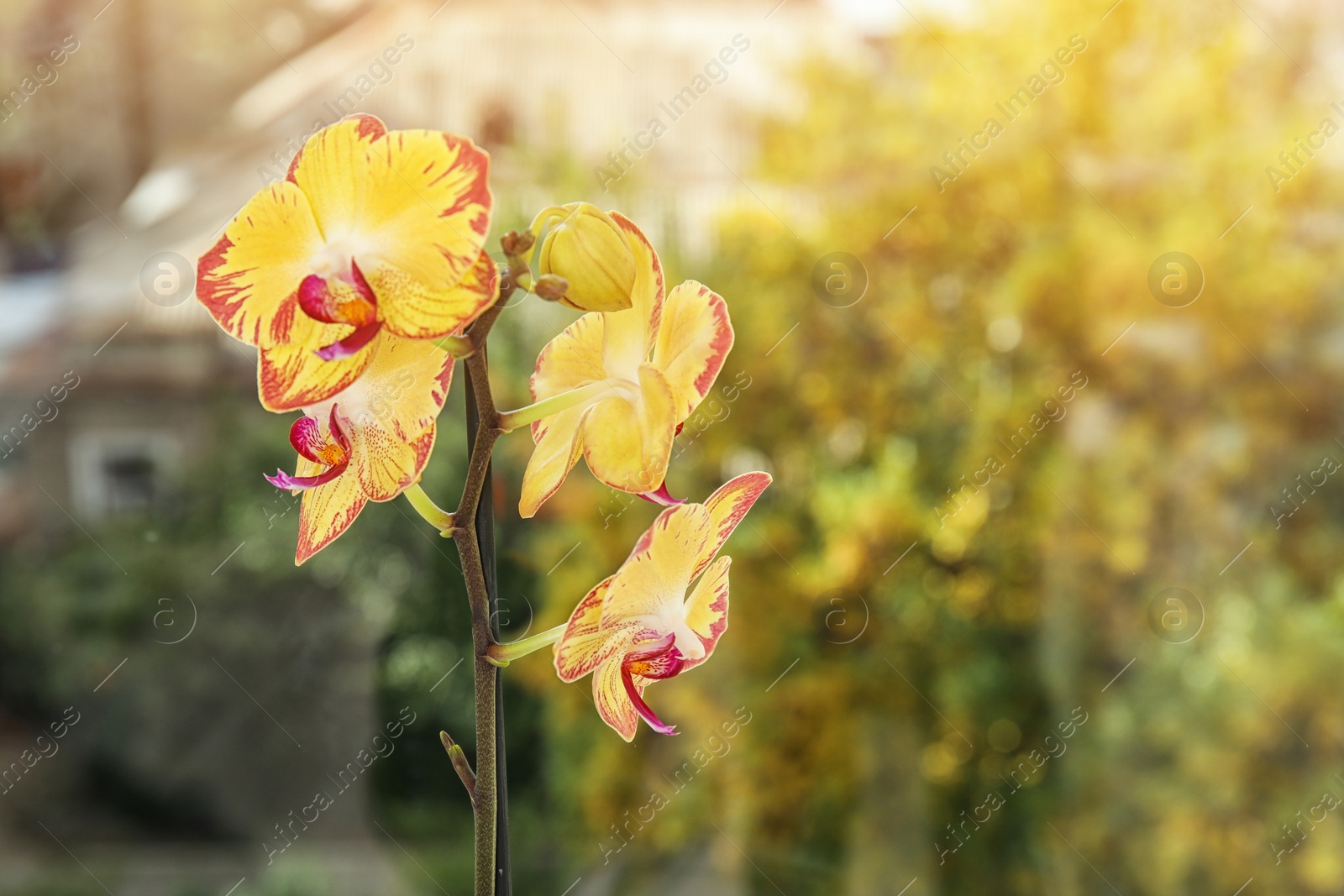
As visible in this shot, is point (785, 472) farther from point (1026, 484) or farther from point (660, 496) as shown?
point (660, 496)

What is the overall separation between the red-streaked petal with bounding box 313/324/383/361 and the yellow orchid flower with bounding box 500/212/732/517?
0.03m

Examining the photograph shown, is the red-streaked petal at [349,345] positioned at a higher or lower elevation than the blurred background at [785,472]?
higher

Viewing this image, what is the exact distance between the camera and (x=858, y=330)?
1223 mm

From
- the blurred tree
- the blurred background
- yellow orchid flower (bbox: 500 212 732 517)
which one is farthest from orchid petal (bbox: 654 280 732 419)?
the blurred tree

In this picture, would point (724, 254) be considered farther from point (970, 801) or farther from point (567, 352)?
point (567, 352)

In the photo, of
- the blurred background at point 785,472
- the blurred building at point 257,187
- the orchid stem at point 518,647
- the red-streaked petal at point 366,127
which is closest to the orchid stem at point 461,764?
the orchid stem at point 518,647

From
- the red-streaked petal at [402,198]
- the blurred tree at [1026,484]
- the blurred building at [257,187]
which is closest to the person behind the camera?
the red-streaked petal at [402,198]

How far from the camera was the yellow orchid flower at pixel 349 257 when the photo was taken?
0.63 ft

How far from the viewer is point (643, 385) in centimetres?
22

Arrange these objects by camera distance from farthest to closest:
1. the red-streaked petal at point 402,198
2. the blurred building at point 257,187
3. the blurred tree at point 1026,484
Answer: the blurred building at point 257,187, the blurred tree at point 1026,484, the red-streaked petal at point 402,198

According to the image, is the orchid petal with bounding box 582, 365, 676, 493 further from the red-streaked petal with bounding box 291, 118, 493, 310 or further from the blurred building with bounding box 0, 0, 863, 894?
the blurred building with bounding box 0, 0, 863, 894

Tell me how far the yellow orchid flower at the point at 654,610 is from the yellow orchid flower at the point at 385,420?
47 mm

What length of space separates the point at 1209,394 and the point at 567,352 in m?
1.09

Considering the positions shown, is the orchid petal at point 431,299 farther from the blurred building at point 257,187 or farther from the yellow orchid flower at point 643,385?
the blurred building at point 257,187
